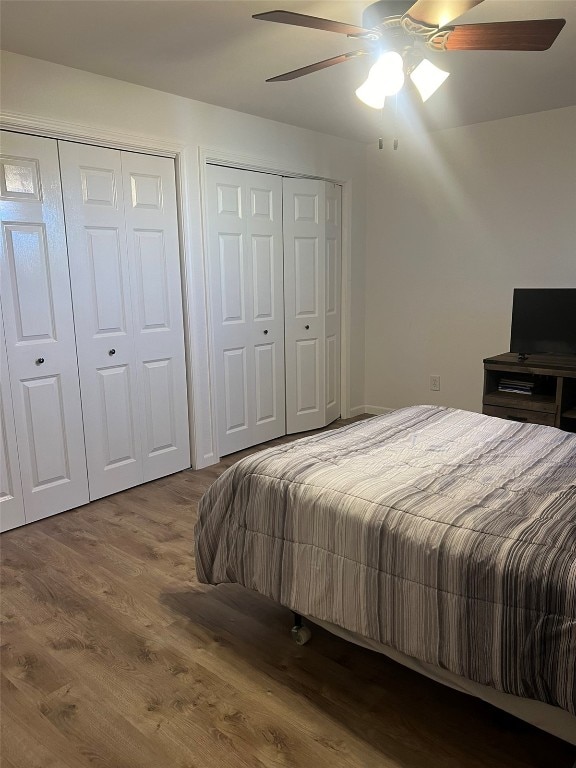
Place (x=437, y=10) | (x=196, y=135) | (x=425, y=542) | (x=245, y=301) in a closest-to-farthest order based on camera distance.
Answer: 1. (x=425, y=542)
2. (x=437, y=10)
3. (x=196, y=135)
4. (x=245, y=301)

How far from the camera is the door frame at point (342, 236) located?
3605 mm

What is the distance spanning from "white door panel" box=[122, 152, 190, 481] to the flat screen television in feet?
7.46

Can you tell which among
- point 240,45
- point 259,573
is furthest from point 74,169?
point 259,573

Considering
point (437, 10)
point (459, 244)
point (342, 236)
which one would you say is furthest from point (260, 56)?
point (459, 244)

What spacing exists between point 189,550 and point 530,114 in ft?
11.9

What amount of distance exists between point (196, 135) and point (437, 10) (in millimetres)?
2040

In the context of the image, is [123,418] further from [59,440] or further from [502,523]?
[502,523]

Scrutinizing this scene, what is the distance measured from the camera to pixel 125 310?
10.9ft

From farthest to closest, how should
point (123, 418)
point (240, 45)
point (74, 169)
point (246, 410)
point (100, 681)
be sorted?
1. point (246, 410)
2. point (123, 418)
3. point (74, 169)
4. point (240, 45)
5. point (100, 681)

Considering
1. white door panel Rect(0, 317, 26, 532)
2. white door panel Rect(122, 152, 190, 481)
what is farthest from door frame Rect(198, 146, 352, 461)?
white door panel Rect(0, 317, 26, 532)

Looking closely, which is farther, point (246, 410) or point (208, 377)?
point (246, 410)

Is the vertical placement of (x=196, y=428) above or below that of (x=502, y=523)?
below

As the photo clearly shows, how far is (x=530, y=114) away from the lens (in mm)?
3885

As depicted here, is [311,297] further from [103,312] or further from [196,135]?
[103,312]
